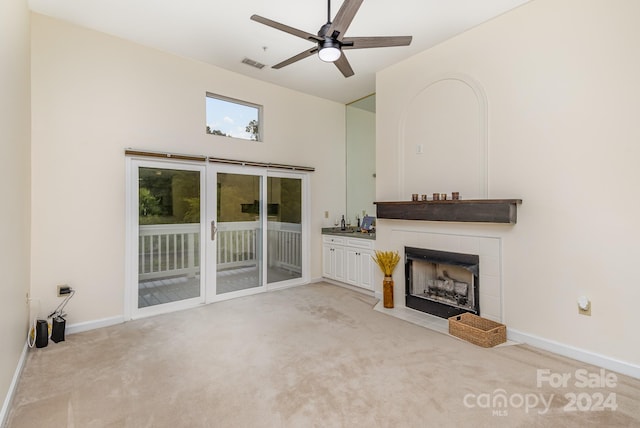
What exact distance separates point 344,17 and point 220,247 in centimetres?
326

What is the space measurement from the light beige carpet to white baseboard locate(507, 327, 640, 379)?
0.27ft

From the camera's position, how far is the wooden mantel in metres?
2.97

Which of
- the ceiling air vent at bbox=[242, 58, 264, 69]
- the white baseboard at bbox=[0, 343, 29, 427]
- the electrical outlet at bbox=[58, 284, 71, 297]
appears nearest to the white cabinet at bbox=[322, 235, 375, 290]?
the ceiling air vent at bbox=[242, 58, 264, 69]

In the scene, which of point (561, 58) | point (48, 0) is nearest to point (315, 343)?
point (561, 58)

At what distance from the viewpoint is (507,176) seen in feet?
10.2

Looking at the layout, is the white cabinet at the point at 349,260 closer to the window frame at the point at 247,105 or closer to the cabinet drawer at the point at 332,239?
the cabinet drawer at the point at 332,239

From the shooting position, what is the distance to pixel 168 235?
3.87 m

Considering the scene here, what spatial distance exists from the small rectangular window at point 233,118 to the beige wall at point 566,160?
2.95m

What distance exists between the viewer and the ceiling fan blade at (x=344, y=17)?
6.70 ft

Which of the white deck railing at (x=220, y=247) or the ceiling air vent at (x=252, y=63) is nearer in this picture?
the white deck railing at (x=220, y=247)

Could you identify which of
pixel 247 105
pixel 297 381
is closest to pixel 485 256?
pixel 297 381

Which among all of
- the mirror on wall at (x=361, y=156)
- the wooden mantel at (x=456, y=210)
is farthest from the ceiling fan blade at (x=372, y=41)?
the mirror on wall at (x=361, y=156)

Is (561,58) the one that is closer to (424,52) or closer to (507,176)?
(507,176)

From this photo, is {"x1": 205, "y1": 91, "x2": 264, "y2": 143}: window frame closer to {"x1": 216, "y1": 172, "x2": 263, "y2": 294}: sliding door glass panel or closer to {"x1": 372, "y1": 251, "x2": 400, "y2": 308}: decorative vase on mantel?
{"x1": 216, "y1": 172, "x2": 263, "y2": 294}: sliding door glass panel
